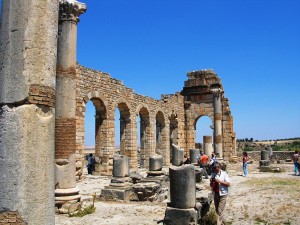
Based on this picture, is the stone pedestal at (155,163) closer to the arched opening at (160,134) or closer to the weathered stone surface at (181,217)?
the weathered stone surface at (181,217)

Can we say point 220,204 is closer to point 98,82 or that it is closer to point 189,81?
point 98,82

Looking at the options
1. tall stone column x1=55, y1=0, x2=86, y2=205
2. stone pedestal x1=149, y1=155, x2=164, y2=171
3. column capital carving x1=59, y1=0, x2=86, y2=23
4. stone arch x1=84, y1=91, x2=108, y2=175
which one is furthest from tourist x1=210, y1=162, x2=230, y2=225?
stone arch x1=84, y1=91, x2=108, y2=175

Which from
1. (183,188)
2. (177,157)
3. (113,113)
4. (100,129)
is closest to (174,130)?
(113,113)

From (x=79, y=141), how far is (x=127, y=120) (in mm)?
5226

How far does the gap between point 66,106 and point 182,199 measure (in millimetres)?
3180

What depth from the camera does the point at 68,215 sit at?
691cm

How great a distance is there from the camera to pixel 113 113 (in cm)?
1675

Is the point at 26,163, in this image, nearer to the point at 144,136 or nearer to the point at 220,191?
the point at 220,191

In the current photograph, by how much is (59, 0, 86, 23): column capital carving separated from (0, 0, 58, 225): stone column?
402cm

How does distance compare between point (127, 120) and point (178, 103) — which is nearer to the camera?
point (127, 120)

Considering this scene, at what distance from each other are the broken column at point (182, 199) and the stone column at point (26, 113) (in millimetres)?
3738

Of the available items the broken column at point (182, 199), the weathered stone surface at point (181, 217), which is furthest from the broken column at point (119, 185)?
the weathered stone surface at point (181, 217)

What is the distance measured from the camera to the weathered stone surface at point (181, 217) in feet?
21.5

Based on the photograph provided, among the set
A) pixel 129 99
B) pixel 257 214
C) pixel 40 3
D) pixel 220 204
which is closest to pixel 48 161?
pixel 40 3
